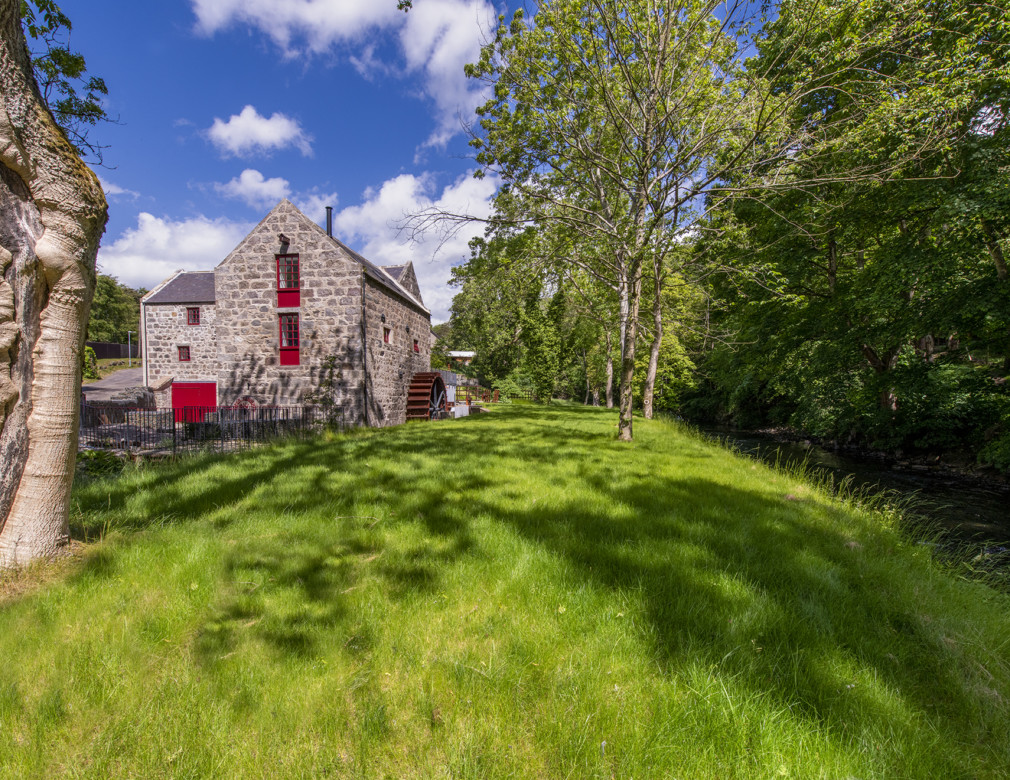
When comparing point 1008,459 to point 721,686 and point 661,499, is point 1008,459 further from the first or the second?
point 721,686

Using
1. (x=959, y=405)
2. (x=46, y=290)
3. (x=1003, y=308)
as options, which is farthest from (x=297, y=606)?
(x=959, y=405)

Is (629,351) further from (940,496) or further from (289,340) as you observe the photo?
(289,340)

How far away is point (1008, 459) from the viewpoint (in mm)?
8836

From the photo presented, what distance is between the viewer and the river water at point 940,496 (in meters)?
6.85

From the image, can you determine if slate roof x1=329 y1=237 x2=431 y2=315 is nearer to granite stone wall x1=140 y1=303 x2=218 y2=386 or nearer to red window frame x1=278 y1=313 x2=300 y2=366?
red window frame x1=278 y1=313 x2=300 y2=366

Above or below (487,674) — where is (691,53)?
above

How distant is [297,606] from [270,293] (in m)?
14.6

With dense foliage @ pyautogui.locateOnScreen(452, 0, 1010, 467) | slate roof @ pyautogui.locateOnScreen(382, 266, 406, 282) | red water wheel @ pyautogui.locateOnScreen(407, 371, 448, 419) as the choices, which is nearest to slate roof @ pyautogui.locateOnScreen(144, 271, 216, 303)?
slate roof @ pyautogui.locateOnScreen(382, 266, 406, 282)

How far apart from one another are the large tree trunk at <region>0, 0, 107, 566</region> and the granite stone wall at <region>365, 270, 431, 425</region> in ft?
38.5

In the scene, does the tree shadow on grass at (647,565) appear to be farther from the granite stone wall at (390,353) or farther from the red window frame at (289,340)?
the granite stone wall at (390,353)

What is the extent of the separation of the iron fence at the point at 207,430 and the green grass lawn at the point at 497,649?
7.07 meters

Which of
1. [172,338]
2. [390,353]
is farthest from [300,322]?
[172,338]

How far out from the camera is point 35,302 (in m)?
2.79

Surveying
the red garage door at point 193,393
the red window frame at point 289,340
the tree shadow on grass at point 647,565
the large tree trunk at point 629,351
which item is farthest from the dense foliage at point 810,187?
the red garage door at point 193,393
